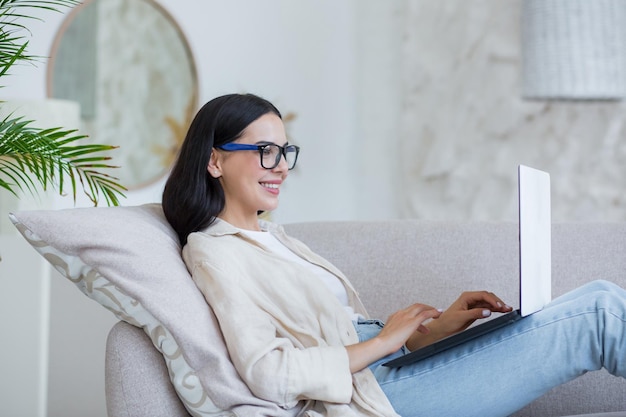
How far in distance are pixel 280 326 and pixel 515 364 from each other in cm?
46

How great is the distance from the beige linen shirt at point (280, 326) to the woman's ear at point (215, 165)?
0.11 metres

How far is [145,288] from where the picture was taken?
164 cm

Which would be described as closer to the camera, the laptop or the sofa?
the laptop

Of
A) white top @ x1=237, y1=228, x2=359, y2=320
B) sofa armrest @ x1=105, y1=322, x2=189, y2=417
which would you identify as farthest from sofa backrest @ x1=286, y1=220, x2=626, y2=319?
sofa armrest @ x1=105, y1=322, x2=189, y2=417

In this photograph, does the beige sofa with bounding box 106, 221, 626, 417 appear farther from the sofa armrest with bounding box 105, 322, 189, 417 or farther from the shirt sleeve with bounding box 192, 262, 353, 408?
the sofa armrest with bounding box 105, 322, 189, 417

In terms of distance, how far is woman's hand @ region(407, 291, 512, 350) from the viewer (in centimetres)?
192

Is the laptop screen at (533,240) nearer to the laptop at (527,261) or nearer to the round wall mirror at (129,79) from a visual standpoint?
the laptop at (527,261)

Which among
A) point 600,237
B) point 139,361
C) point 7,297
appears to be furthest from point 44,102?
point 600,237

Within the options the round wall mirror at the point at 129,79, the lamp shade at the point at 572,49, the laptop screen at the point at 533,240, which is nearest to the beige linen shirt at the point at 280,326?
the laptop screen at the point at 533,240

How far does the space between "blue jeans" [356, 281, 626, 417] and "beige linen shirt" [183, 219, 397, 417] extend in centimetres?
9

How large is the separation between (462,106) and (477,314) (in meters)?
2.21

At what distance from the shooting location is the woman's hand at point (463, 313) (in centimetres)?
192

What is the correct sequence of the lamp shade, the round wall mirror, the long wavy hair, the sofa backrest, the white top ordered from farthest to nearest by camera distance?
1. the round wall mirror
2. the lamp shade
3. the sofa backrest
4. the white top
5. the long wavy hair

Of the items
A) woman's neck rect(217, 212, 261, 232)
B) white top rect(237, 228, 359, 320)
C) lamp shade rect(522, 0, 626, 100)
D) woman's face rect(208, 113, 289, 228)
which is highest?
lamp shade rect(522, 0, 626, 100)
